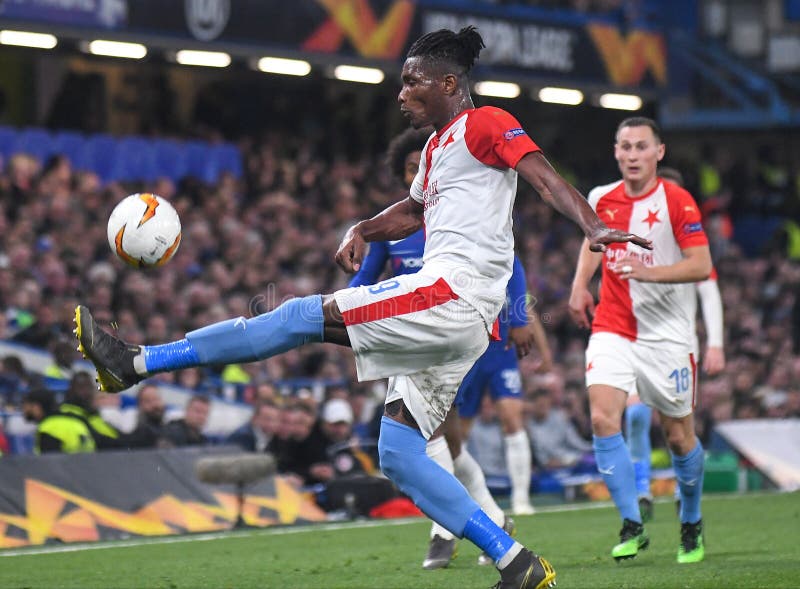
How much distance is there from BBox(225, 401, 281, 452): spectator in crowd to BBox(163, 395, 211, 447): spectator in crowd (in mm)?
428

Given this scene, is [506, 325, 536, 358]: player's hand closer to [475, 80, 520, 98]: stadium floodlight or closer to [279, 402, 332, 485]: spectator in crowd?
[279, 402, 332, 485]: spectator in crowd

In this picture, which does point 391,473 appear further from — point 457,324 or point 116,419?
point 116,419

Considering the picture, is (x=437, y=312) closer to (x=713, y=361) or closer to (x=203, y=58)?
(x=713, y=361)

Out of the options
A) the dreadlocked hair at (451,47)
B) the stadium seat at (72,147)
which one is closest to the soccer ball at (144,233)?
the dreadlocked hair at (451,47)

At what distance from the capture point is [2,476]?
440 inches

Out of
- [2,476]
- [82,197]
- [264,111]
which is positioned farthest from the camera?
[264,111]

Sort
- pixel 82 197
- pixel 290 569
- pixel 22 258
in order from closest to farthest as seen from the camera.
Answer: pixel 290 569
pixel 22 258
pixel 82 197

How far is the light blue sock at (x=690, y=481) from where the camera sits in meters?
8.32

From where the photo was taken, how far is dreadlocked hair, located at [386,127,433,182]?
885 cm

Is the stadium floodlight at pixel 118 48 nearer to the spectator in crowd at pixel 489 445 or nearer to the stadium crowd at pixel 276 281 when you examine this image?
the stadium crowd at pixel 276 281

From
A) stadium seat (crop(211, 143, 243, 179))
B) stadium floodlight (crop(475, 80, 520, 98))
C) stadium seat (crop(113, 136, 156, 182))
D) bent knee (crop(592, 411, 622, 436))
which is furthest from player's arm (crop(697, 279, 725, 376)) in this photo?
stadium floodlight (crop(475, 80, 520, 98))

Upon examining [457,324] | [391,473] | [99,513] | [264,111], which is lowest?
[99,513]

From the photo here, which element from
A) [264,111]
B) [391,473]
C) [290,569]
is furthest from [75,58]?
[391,473]

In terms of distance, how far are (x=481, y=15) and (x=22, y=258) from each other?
33.9 ft
